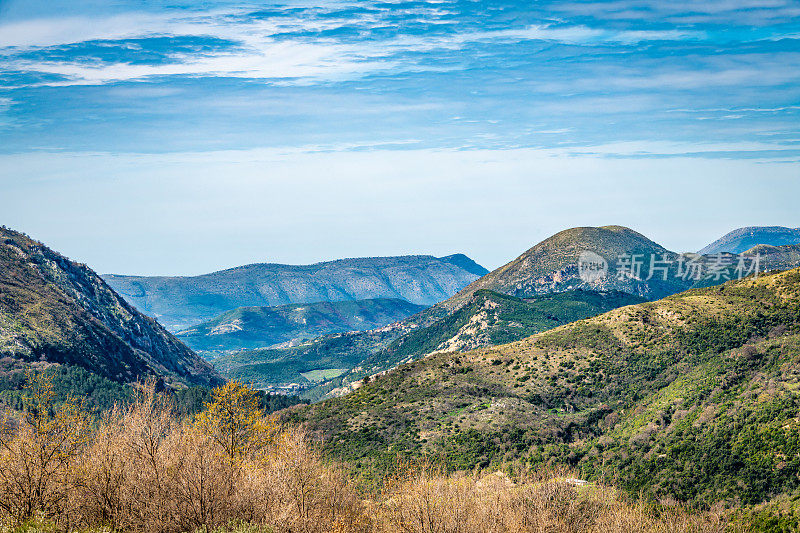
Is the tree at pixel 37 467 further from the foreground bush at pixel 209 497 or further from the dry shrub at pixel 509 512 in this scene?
the dry shrub at pixel 509 512

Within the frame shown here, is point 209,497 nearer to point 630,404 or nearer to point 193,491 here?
point 193,491

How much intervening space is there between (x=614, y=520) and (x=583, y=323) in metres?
94.3

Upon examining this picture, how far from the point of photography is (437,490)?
160ft

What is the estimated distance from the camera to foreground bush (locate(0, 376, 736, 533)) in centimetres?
4409

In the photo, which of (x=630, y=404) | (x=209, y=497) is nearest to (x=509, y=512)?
(x=209, y=497)

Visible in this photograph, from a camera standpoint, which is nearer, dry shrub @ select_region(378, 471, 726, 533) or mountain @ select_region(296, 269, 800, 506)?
dry shrub @ select_region(378, 471, 726, 533)

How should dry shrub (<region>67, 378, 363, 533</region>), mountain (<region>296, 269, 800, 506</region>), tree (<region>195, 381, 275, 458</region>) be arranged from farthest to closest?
mountain (<region>296, 269, 800, 506</region>)
tree (<region>195, 381, 275, 458</region>)
dry shrub (<region>67, 378, 363, 533</region>)

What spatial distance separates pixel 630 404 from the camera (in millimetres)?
107562

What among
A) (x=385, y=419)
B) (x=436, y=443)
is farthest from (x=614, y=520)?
(x=385, y=419)

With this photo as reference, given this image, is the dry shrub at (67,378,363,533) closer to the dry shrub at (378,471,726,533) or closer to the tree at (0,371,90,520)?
the tree at (0,371,90,520)

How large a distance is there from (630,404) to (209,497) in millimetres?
80707

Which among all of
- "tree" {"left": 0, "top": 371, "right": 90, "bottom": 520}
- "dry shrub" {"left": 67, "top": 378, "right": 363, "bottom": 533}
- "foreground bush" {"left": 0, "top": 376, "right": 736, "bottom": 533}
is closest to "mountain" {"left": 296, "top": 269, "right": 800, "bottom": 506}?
"foreground bush" {"left": 0, "top": 376, "right": 736, "bottom": 533}

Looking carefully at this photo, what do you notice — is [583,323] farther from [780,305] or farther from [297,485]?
[297,485]

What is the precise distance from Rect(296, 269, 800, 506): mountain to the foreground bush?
87.2 feet
